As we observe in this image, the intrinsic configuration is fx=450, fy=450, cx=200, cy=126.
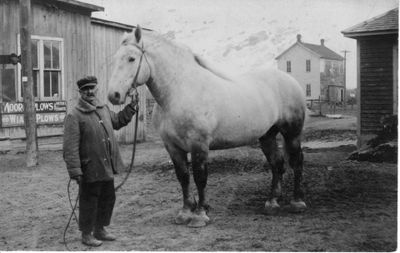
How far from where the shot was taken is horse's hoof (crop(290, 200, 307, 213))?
5.24 meters

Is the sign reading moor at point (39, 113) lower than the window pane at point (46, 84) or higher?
lower

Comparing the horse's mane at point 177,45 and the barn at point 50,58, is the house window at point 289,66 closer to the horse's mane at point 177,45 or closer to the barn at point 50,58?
the barn at point 50,58

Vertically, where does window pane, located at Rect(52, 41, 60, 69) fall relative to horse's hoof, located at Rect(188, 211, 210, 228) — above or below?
above

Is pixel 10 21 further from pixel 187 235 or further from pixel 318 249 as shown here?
pixel 318 249

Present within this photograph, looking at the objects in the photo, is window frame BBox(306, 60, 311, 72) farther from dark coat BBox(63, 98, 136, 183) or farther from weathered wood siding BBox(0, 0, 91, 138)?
dark coat BBox(63, 98, 136, 183)

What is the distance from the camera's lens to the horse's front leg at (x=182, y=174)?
4664 mm

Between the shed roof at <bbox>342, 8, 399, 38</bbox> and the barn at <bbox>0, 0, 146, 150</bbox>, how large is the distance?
6.03m

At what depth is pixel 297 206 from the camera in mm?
5289

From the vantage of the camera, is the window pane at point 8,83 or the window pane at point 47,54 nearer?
the window pane at point 8,83

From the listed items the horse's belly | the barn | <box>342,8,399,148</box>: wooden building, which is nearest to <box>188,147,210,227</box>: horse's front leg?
the horse's belly

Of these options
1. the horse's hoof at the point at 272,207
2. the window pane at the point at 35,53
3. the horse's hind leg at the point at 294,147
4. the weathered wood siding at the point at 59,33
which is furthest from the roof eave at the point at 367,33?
the window pane at the point at 35,53

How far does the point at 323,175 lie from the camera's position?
7.07 meters

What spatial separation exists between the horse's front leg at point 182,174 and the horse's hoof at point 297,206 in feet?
4.03

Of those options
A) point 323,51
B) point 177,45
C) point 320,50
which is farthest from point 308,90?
point 177,45
